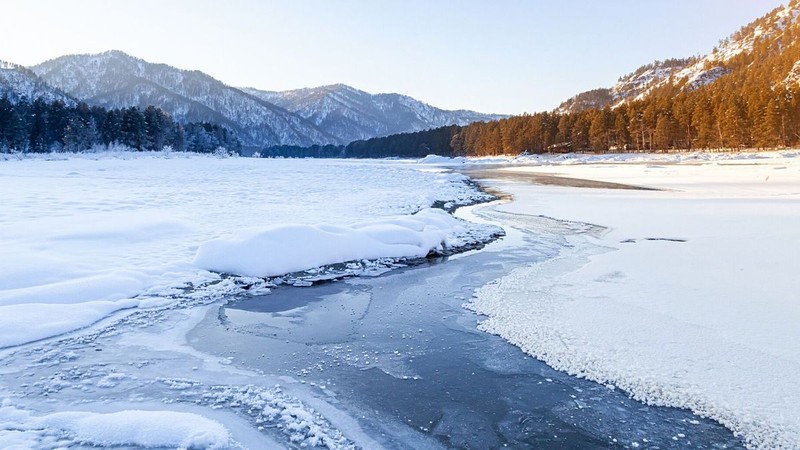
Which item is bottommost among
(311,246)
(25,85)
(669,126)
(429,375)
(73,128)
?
(429,375)

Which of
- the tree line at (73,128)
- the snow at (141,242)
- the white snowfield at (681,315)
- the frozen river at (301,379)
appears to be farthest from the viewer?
the tree line at (73,128)

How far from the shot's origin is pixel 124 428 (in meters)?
4.09

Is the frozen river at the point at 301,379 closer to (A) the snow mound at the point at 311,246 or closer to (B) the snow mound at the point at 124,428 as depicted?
(B) the snow mound at the point at 124,428

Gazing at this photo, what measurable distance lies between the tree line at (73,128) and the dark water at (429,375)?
260 feet

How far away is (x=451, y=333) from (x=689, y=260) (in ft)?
20.7

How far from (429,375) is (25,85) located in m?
213

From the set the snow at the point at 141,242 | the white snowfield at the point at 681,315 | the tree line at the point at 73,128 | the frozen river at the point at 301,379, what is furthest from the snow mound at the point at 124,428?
the tree line at the point at 73,128

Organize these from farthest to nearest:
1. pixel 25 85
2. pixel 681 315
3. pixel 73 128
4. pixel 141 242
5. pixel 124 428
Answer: pixel 25 85, pixel 73 128, pixel 141 242, pixel 681 315, pixel 124 428

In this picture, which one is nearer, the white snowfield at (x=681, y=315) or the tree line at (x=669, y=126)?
the white snowfield at (x=681, y=315)

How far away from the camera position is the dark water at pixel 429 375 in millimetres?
4117

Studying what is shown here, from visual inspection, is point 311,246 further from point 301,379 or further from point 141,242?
point 301,379

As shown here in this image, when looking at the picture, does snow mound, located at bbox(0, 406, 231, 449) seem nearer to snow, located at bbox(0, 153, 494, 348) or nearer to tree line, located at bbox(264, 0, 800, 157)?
snow, located at bbox(0, 153, 494, 348)

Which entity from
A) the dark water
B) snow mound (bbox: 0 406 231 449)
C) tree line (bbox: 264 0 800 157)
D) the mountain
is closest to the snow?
the dark water

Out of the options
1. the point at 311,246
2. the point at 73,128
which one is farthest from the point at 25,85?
the point at 311,246
